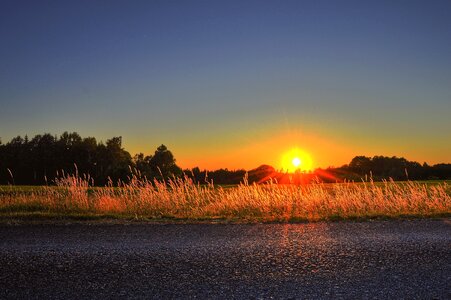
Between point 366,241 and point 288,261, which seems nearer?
point 288,261

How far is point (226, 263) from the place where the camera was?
6.04 meters

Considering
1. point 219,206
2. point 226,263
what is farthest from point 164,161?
point 226,263

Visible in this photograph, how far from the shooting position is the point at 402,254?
6676 mm

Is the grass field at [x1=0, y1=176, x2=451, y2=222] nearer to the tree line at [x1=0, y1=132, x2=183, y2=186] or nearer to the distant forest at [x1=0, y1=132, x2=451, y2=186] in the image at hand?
the distant forest at [x1=0, y1=132, x2=451, y2=186]

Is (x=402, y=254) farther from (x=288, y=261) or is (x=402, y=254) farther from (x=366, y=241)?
(x=288, y=261)

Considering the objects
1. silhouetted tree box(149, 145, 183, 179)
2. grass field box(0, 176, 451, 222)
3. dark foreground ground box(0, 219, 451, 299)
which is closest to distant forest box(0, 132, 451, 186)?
silhouetted tree box(149, 145, 183, 179)

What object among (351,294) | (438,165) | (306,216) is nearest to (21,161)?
(438,165)

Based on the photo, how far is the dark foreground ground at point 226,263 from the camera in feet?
16.1

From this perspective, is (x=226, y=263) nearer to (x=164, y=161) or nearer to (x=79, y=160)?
(x=164, y=161)

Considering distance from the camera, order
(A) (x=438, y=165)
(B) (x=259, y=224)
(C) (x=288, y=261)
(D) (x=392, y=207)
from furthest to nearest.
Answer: (A) (x=438, y=165) < (D) (x=392, y=207) < (B) (x=259, y=224) < (C) (x=288, y=261)

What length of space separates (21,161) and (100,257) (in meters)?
94.2

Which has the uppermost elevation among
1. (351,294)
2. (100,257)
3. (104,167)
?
(104,167)

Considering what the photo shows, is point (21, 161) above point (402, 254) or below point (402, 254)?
above

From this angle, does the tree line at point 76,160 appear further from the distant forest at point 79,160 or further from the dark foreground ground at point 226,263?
the dark foreground ground at point 226,263
